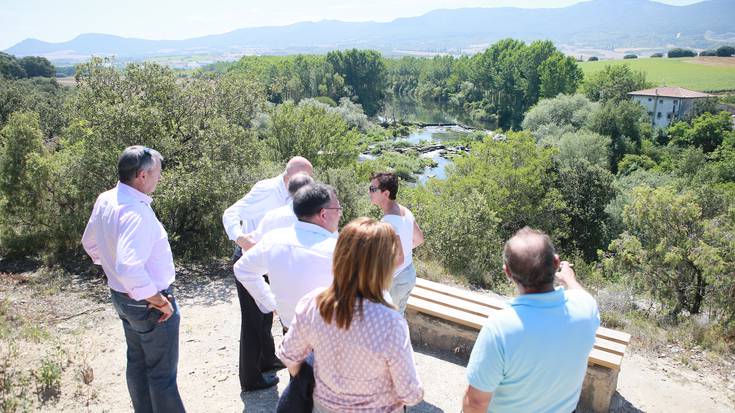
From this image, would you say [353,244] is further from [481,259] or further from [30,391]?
[481,259]

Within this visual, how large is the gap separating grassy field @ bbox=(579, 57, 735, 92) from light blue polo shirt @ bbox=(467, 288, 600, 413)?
272 feet

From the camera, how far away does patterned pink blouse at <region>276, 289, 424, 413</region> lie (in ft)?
7.16

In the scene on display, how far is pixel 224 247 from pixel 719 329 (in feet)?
33.1

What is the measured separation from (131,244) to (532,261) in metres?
2.45

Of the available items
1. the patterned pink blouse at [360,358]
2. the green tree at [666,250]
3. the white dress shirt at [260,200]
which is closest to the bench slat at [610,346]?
the patterned pink blouse at [360,358]

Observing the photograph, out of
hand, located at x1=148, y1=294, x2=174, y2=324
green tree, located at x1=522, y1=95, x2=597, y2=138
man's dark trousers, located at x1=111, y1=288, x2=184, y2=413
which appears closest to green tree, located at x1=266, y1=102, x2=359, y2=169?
man's dark trousers, located at x1=111, y1=288, x2=184, y2=413

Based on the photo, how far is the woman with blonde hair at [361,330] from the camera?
7.10 feet

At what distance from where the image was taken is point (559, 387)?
2.40 metres

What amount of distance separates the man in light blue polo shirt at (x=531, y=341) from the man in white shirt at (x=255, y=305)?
2301 millimetres

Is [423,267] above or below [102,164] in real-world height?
below

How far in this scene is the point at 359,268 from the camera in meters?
2.15

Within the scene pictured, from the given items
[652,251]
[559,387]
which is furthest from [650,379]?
[652,251]

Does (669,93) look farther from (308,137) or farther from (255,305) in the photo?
(255,305)

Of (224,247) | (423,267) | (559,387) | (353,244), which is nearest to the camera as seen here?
(353,244)
